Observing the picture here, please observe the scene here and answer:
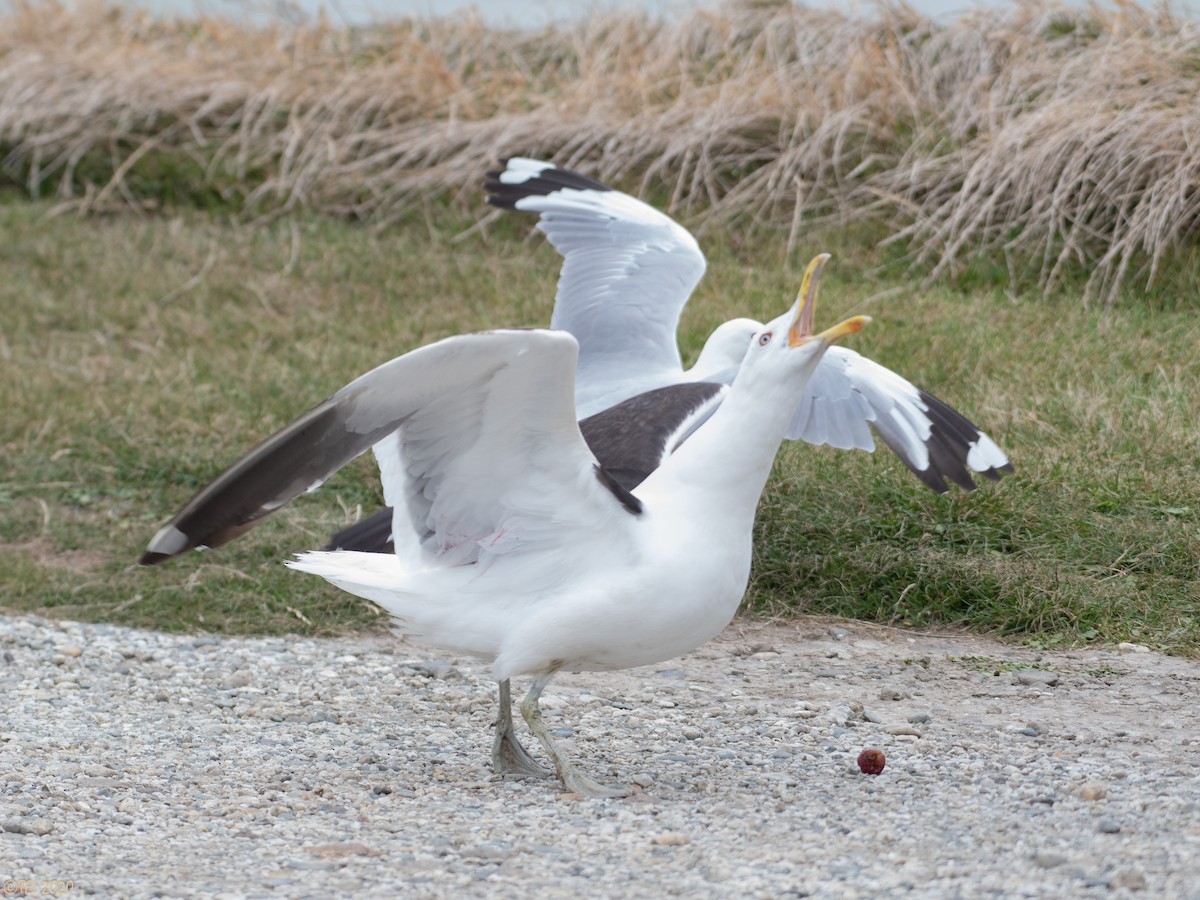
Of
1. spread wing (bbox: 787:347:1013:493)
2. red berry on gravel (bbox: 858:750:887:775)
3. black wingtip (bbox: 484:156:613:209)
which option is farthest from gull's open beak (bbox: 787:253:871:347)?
black wingtip (bbox: 484:156:613:209)

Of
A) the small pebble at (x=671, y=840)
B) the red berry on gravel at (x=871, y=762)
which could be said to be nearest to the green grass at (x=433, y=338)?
the red berry on gravel at (x=871, y=762)

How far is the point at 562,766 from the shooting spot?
11.9ft

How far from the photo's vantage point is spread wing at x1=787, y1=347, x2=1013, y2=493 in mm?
4887

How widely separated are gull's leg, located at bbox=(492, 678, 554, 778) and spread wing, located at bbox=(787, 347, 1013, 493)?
1.68 metres

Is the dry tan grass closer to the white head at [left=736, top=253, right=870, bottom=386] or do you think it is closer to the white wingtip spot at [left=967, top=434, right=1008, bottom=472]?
the white wingtip spot at [left=967, top=434, right=1008, bottom=472]

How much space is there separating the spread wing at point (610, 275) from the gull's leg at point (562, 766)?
70.4 inches

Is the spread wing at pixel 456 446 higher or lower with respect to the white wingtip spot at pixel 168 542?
higher

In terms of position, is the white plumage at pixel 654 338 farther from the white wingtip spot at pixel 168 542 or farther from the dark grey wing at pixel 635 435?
the white wingtip spot at pixel 168 542

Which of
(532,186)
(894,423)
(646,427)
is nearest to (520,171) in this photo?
(532,186)

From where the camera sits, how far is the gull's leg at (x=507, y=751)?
3796 millimetres

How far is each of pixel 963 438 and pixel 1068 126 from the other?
3.88 metres

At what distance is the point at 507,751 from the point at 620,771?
278 mm

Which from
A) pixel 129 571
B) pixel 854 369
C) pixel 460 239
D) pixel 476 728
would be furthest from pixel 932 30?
pixel 476 728

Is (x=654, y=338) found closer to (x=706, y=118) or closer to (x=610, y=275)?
(x=610, y=275)
